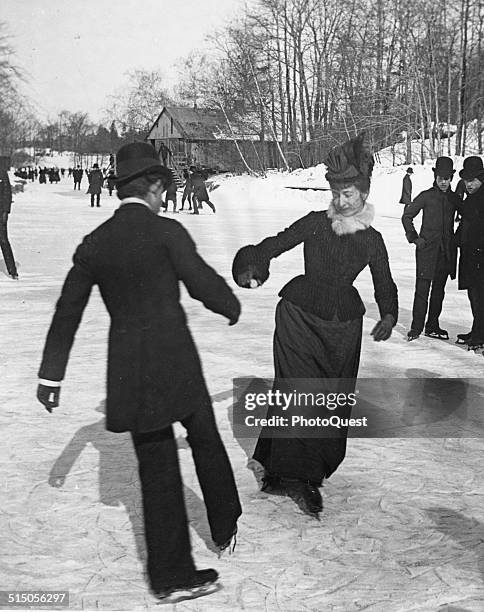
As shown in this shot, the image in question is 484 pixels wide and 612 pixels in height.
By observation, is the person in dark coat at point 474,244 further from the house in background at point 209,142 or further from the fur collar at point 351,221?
the fur collar at point 351,221

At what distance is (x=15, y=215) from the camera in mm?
13859

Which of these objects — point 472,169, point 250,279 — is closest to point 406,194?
point 472,169

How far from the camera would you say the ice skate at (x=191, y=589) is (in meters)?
2.42

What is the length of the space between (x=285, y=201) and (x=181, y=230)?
200cm

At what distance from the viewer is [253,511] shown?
10.2ft

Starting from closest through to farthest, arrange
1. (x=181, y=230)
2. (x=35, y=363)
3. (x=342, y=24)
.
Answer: (x=181, y=230) → (x=342, y=24) → (x=35, y=363)

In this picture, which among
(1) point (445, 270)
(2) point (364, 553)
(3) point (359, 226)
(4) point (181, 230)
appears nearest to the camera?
(4) point (181, 230)

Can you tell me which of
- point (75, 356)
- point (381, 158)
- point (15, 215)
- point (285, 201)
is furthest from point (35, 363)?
point (15, 215)

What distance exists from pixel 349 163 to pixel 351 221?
212 mm

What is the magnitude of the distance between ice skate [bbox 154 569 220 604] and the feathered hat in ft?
4.53

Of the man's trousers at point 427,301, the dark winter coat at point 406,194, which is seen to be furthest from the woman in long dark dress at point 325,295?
the man's trousers at point 427,301

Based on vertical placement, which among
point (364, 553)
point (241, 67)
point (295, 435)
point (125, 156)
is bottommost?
point (364, 553)

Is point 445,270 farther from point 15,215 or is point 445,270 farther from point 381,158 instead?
point 15,215

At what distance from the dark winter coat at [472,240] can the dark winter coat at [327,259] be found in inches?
118
